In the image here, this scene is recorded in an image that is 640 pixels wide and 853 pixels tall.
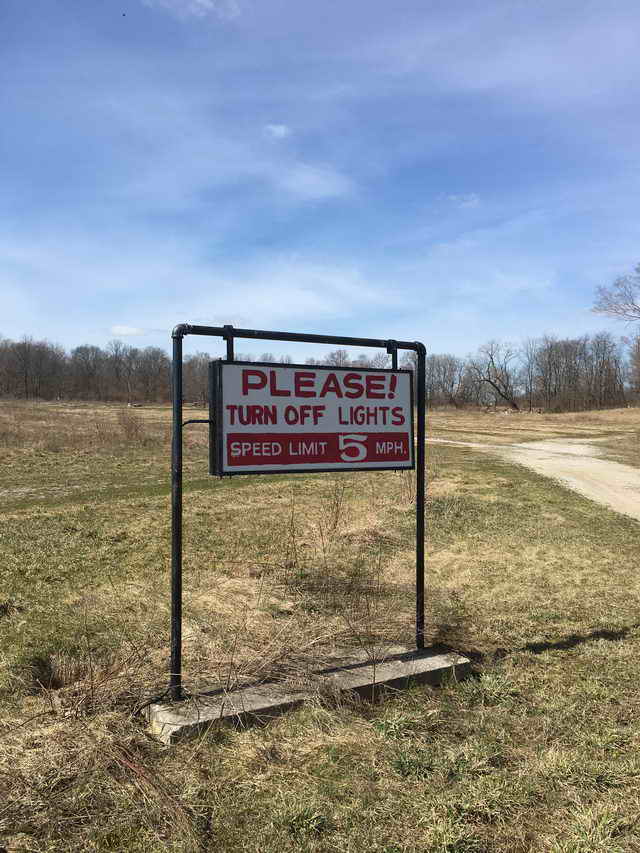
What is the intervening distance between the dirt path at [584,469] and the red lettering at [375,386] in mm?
7103

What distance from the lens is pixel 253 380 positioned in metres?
3.42

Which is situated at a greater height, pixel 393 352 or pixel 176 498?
pixel 393 352

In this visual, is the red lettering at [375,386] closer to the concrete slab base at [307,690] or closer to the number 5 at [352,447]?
the number 5 at [352,447]

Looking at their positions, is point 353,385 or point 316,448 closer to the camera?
point 316,448

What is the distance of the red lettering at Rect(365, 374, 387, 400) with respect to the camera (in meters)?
3.81

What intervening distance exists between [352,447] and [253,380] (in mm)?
763

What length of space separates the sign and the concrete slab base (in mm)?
1136

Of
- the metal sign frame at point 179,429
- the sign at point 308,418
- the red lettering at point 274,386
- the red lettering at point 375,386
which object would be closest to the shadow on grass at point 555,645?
the metal sign frame at point 179,429

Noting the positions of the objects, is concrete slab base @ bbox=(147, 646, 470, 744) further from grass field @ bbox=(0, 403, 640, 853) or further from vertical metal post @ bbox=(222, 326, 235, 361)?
vertical metal post @ bbox=(222, 326, 235, 361)

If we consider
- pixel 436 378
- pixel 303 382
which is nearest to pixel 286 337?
pixel 303 382

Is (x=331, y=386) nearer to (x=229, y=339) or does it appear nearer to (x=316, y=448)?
(x=316, y=448)

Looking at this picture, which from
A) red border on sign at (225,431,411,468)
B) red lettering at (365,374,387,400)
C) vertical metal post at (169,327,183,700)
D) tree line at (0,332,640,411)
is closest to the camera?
vertical metal post at (169,327,183,700)

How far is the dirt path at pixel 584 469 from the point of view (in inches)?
434

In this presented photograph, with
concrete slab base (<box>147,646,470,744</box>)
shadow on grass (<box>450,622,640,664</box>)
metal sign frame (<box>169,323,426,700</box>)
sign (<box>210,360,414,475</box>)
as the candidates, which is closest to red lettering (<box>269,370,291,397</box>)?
sign (<box>210,360,414,475</box>)
